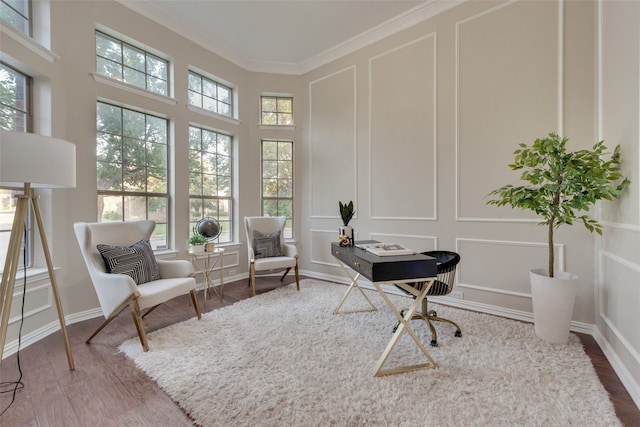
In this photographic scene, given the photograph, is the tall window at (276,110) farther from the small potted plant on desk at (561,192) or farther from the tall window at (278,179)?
the small potted plant on desk at (561,192)

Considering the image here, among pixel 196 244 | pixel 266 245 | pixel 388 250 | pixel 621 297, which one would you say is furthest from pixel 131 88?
pixel 621 297

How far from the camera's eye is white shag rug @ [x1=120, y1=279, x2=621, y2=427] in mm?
1504

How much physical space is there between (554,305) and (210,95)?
192 inches

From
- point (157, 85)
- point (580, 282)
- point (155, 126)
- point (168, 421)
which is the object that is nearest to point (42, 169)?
point (168, 421)

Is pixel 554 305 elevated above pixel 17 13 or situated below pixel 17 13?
below

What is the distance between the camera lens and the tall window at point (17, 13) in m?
2.37

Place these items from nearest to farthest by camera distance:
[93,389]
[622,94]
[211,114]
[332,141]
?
[93,389], [622,94], [211,114], [332,141]

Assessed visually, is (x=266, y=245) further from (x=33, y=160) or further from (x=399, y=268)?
(x=33, y=160)

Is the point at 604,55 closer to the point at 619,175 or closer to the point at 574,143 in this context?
the point at 574,143

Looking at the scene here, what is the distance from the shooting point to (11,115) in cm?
241

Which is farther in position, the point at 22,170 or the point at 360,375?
the point at 360,375

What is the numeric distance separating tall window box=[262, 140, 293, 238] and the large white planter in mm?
3492

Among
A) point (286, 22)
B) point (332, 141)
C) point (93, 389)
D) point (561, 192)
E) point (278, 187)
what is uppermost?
point (286, 22)

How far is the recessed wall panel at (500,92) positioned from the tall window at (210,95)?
11.2 feet
